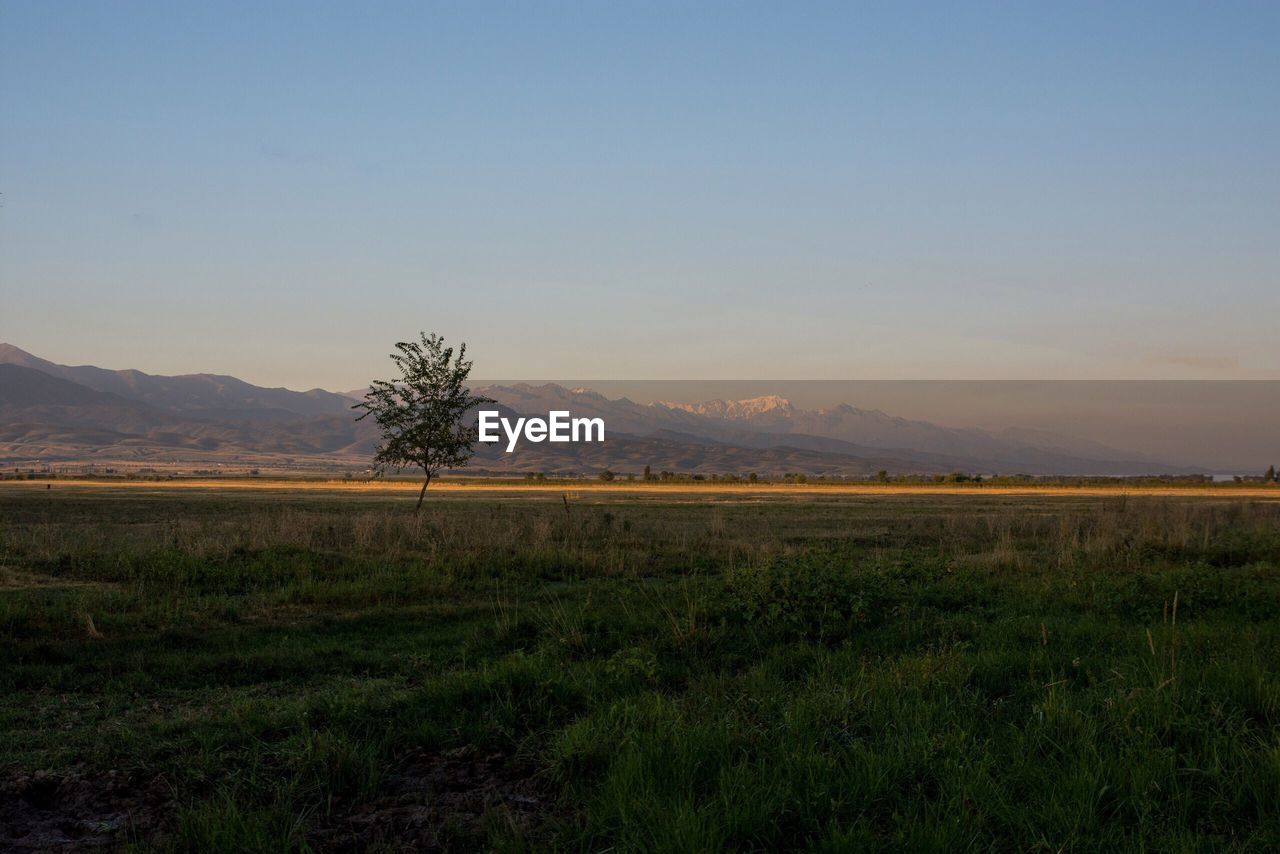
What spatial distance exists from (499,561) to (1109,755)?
13840 mm

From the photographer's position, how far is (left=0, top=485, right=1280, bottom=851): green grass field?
5.46 m

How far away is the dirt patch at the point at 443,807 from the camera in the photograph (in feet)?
17.8

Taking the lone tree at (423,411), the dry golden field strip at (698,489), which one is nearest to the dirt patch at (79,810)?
the lone tree at (423,411)

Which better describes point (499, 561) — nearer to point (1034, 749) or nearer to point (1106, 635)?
point (1106, 635)

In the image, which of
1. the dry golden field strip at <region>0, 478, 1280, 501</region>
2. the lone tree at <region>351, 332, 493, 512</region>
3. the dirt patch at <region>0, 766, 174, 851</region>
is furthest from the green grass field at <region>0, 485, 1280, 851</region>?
the dry golden field strip at <region>0, 478, 1280, 501</region>

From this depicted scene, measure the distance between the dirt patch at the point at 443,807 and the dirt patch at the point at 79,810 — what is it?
113 cm

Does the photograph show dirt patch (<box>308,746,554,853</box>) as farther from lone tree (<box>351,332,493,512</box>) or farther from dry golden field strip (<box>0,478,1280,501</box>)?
dry golden field strip (<box>0,478,1280,501</box>)

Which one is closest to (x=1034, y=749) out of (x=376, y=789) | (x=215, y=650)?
A: (x=376, y=789)

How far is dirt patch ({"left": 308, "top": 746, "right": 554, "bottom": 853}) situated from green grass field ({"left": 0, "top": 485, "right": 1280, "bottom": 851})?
0.9 inches

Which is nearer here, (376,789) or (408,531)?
(376,789)

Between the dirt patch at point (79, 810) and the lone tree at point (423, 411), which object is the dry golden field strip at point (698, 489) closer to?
the lone tree at point (423, 411)

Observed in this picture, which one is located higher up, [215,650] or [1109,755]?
[1109,755]

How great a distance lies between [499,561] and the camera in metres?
18.7

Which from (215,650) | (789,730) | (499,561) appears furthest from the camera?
(499,561)
